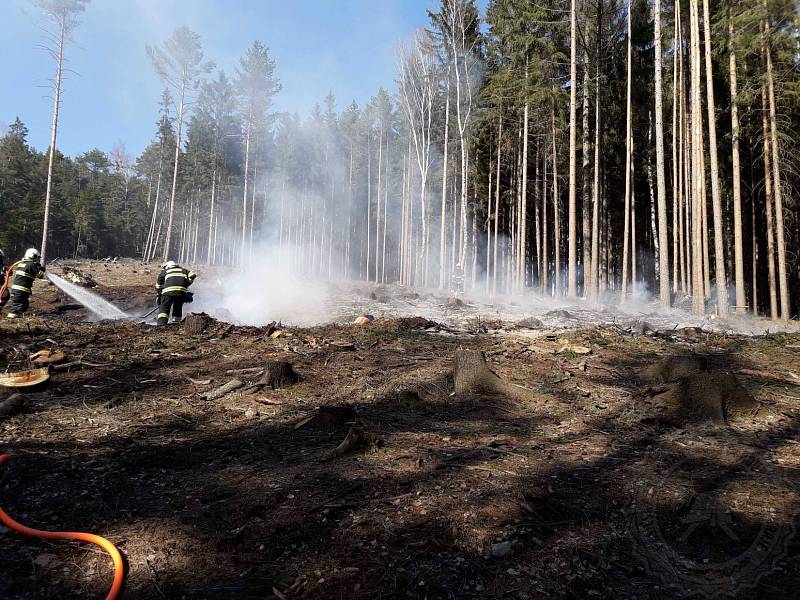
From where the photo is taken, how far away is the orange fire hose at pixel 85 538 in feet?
7.45

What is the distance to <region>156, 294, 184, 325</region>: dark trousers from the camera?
9.82m

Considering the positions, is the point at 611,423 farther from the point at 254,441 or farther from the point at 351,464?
the point at 254,441

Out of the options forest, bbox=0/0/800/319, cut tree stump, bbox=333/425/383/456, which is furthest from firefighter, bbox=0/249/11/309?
forest, bbox=0/0/800/319

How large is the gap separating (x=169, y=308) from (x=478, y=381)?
7773 mm

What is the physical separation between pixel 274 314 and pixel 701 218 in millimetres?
13980

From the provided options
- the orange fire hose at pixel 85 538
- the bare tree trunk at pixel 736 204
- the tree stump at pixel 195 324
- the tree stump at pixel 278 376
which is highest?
the bare tree trunk at pixel 736 204

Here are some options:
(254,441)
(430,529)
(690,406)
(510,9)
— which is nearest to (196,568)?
(430,529)

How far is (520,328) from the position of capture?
1008 cm

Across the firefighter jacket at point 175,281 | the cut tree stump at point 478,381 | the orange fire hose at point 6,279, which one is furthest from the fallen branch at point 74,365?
the orange fire hose at point 6,279

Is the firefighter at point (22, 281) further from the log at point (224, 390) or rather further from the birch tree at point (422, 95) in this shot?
the birch tree at point (422, 95)

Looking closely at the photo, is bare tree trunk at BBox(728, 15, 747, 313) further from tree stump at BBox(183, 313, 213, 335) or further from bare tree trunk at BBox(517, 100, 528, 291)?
tree stump at BBox(183, 313, 213, 335)

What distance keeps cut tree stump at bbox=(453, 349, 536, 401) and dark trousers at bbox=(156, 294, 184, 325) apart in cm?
730

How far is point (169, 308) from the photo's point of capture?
1001cm

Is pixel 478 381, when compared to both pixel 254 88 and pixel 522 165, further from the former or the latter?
pixel 254 88
